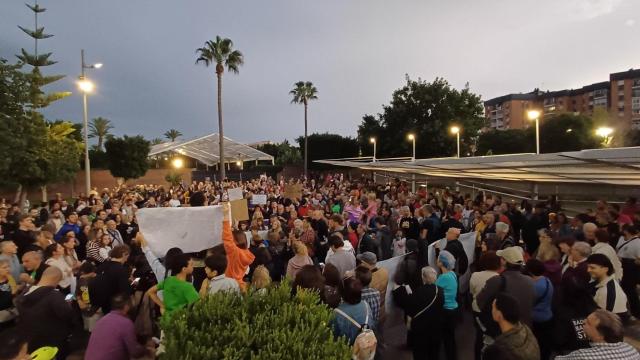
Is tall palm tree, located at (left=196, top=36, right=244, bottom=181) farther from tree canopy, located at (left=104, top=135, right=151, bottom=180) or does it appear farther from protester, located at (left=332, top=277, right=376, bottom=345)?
protester, located at (left=332, top=277, right=376, bottom=345)

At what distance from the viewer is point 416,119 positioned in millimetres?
40594

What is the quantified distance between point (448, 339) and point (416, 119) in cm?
3784

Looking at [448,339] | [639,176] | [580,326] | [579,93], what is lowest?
[448,339]

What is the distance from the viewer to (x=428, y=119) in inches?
1577

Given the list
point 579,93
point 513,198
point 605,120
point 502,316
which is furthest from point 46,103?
point 579,93

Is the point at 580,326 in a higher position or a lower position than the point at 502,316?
lower

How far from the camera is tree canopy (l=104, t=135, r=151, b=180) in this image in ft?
114

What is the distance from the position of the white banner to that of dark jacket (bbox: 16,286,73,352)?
1337 mm

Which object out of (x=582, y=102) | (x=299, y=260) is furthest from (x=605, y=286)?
(x=582, y=102)

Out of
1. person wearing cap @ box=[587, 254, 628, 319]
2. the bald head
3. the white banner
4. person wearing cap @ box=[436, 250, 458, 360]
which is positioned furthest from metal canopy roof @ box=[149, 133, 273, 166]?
person wearing cap @ box=[587, 254, 628, 319]

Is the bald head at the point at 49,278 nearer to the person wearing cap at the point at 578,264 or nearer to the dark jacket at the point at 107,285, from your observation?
the dark jacket at the point at 107,285

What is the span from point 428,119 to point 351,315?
1530 inches

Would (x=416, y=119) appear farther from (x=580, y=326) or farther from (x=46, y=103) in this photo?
(x=580, y=326)

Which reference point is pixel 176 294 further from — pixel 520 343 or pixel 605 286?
pixel 605 286
